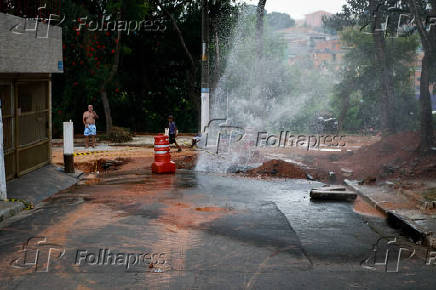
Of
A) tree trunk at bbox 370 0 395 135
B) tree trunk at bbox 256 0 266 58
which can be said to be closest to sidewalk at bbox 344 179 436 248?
tree trunk at bbox 370 0 395 135

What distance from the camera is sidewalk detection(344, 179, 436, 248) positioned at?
9766 mm

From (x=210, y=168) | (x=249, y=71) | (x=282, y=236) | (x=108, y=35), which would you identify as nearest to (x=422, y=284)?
(x=282, y=236)

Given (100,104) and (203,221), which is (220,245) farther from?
(100,104)

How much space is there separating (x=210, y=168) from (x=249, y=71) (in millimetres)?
18334

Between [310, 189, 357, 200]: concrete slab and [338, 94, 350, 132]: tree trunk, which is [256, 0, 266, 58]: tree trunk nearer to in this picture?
[338, 94, 350, 132]: tree trunk

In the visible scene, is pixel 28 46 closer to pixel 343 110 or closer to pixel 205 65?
pixel 205 65

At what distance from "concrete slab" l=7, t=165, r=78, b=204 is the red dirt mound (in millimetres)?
5404

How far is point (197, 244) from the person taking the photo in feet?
29.5

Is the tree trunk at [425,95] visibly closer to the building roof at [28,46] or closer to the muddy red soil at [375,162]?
the muddy red soil at [375,162]

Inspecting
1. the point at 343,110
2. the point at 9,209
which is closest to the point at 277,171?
the point at 9,209

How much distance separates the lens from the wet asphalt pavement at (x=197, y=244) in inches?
288

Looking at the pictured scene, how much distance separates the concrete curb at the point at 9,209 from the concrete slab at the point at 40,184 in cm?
68

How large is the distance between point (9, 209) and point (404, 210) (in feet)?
25.3

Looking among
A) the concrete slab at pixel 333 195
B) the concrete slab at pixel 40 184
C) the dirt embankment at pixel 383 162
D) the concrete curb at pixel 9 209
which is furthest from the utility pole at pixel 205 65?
the concrete curb at pixel 9 209
